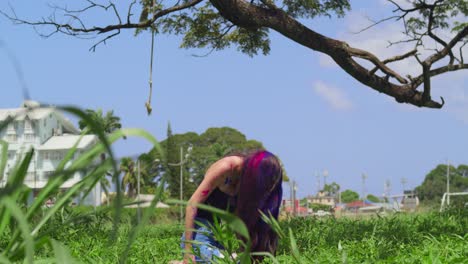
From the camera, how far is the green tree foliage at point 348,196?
92562 mm

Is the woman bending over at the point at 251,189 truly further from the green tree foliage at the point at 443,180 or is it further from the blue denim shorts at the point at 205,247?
the green tree foliage at the point at 443,180

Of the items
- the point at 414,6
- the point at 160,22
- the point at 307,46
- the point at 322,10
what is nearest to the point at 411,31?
the point at 414,6

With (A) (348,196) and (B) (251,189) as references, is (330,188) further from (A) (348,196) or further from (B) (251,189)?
(B) (251,189)

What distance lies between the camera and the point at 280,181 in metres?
3.90

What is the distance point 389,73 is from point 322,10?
225 centimetres

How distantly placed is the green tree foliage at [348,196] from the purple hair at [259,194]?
3538 inches

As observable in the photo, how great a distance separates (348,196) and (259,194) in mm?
91347

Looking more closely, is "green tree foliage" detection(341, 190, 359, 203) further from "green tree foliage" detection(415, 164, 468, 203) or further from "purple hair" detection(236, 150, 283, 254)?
"purple hair" detection(236, 150, 283, 254)

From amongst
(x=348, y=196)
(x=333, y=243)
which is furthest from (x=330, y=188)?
(x=333, y=243)

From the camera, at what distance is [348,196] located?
306 feet

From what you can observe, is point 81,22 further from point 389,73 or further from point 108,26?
point 389,73

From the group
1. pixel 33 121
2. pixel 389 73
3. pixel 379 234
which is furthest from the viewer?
pixel 389 73

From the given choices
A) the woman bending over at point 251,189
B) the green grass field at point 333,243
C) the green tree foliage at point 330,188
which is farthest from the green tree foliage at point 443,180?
the woman bending over at point 251,189

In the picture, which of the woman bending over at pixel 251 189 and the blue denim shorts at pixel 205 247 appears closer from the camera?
the blue denim shorts at pixel 205 247
